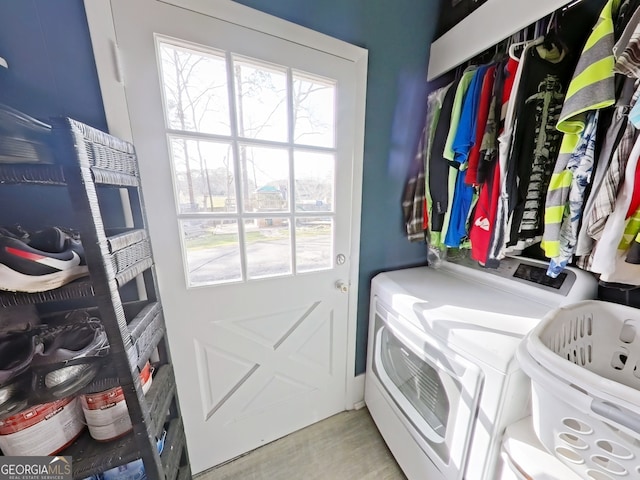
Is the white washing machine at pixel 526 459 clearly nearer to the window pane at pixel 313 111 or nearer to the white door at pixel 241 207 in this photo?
the white door at pixel 241 207

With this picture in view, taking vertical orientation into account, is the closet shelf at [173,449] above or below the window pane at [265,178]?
below

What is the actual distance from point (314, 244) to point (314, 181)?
1.00 ft

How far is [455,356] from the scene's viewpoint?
2.51ft

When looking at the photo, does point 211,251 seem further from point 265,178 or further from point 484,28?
point 484,28

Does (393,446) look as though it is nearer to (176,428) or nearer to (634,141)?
(176,428)

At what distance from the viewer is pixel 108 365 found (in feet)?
2.08

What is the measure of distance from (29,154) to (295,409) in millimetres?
1471

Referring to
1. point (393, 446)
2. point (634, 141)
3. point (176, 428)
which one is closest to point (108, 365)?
point (176, 428)

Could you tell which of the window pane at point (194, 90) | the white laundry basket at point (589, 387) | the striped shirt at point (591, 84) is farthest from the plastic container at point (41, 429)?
the striped shirt at point (591, 84)

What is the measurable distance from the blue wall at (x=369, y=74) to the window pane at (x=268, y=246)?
44 centimetres

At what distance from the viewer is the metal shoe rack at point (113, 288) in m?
0.50

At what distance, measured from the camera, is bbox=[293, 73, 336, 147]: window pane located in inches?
37.9

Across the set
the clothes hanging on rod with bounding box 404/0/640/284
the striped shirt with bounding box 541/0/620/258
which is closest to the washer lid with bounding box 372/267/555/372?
the clothes hanging on rod with bounding box 404/0/640/284

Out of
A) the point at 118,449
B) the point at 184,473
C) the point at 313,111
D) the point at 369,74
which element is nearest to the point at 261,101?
the point at 313,111
